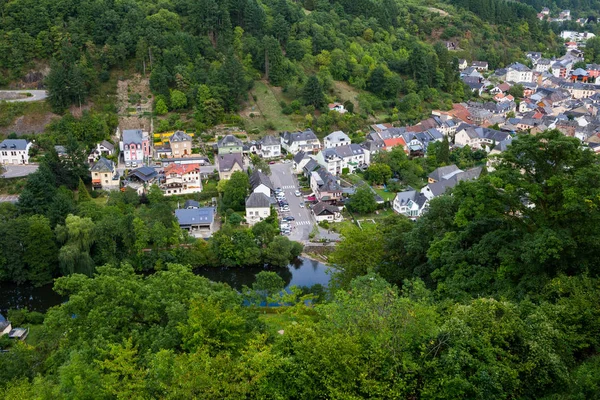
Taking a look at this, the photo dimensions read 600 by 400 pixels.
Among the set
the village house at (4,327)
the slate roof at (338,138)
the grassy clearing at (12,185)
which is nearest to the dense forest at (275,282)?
the village house at (4,327)

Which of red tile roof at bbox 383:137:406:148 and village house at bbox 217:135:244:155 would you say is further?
red tile roof at bbox 383:137:406:148

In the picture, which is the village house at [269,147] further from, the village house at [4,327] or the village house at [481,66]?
the village house at [481,66]

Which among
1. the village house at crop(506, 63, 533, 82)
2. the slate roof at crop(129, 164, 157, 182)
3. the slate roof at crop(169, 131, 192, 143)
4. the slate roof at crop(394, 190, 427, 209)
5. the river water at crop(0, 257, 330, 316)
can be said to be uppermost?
the slate roof at crop(169, 131, 192, 143)

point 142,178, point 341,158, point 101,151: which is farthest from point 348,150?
point 101,151

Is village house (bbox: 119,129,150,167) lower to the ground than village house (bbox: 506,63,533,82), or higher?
higher

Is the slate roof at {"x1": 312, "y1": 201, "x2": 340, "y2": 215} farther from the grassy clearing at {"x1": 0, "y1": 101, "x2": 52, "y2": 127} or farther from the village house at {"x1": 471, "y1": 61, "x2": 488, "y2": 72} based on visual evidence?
the village house at {"x1": 471, "y1": 61, "x2": 488, "y2": 72}

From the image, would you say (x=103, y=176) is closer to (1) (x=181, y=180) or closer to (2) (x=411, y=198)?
(1) (x=181, y=180)

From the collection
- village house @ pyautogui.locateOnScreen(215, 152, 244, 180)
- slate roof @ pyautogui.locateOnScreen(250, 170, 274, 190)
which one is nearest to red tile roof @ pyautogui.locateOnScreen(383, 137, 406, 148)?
slate roof @ pyautogui.locateOnScreen(250, 170, 274, 190)
